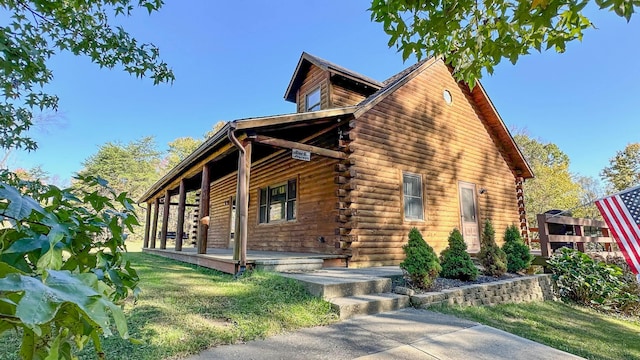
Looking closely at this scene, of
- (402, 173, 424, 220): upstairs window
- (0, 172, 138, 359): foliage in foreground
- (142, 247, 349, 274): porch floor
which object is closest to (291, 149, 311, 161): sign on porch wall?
(142, 247, 349, 274): porch floor

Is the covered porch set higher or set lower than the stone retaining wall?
higher

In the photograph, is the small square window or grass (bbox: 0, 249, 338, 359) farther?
the small square window

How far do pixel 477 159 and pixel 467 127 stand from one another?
43.4 inches

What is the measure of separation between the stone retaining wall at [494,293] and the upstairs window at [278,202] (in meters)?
4.88

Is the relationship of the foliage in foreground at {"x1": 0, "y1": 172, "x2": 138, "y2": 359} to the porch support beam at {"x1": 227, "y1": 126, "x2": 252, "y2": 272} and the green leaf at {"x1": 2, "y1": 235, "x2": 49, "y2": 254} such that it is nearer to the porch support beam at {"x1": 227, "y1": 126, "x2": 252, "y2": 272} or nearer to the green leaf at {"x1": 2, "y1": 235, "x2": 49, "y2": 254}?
the green leaf at {"x1": 2, "y1": 235, "x2": 49, "y2": 254}

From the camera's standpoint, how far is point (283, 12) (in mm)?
11938

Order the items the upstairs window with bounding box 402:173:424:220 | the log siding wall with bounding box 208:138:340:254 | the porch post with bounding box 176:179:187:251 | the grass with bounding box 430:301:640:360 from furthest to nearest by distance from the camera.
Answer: the porch post with bounding box 176:179:187:251, the upstairs window with bounding box 402:173:424:220, the log siding wall with bounding box 208:138:340:254, the grass with bounding box 430:301:640:360

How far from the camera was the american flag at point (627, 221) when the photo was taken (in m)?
4.12

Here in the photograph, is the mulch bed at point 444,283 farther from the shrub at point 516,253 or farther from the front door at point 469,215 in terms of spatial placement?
the front door at point 469,215

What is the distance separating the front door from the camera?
950 centimetres

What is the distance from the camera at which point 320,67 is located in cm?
962

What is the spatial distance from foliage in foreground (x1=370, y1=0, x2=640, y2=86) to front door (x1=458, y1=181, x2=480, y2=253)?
6.83 metres

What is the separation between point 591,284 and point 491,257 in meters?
2.40

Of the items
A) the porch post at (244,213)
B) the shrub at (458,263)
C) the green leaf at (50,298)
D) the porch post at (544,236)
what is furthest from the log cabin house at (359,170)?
the green leaf at (50,298)
